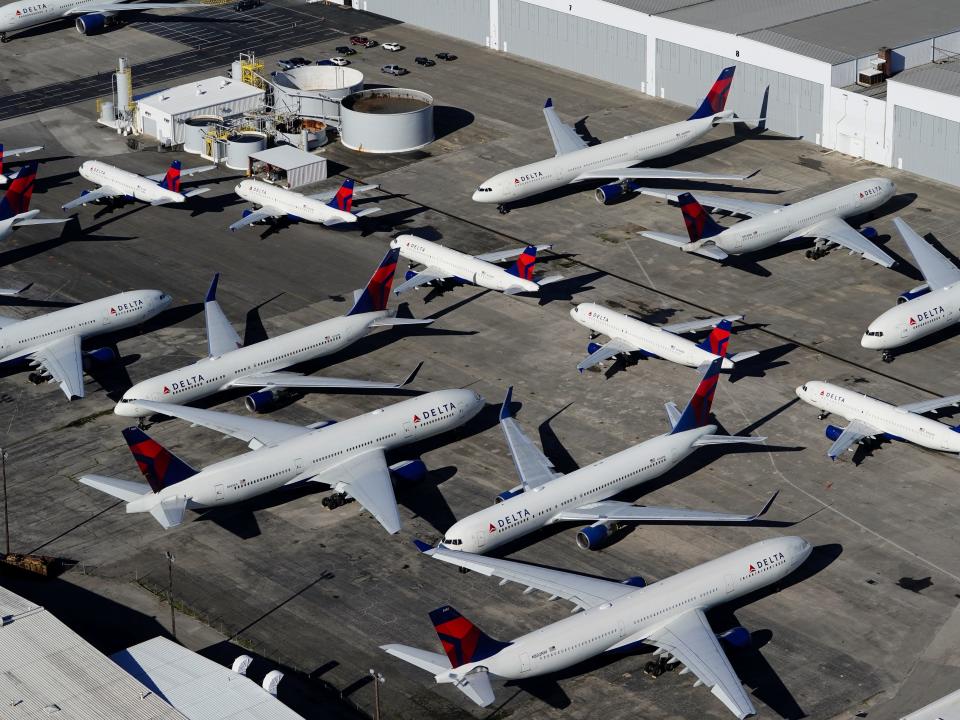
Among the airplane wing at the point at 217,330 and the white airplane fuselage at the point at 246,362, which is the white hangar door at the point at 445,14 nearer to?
the airplane wing at the point at 217,330

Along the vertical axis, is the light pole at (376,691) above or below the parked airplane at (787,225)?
below

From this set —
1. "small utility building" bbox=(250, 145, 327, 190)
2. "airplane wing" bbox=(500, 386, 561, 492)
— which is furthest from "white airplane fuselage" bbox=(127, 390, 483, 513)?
"small utility building" bbox=(250, 145, 327, 190)

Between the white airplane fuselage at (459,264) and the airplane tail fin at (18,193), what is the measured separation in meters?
29.7

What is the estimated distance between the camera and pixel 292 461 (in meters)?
96.2

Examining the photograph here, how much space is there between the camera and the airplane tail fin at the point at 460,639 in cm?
7656

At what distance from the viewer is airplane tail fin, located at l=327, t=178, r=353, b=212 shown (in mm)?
132000

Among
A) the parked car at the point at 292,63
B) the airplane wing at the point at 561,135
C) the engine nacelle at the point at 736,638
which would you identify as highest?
the parked car at the point at 292,63

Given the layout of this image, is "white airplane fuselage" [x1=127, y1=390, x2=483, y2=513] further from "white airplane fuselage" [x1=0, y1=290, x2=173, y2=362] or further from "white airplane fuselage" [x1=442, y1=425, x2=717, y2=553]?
"white airplane fuselage" [x1=0, y1=290, x2=173, y2=362]

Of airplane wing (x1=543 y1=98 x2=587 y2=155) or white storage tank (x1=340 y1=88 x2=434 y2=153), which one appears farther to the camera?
white storage tank (x1=340 y1=88 x2=434 y2=153)

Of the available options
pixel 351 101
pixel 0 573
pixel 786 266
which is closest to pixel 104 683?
pixel 0 573

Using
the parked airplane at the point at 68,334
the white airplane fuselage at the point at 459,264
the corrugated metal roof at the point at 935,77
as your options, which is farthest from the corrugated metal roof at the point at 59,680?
the corrugated metal roof at the point at 935,77

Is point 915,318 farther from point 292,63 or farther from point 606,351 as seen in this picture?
point 292,63

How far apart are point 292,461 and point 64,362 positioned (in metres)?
23.4

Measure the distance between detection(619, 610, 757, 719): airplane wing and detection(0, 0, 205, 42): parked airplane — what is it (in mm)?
122508
